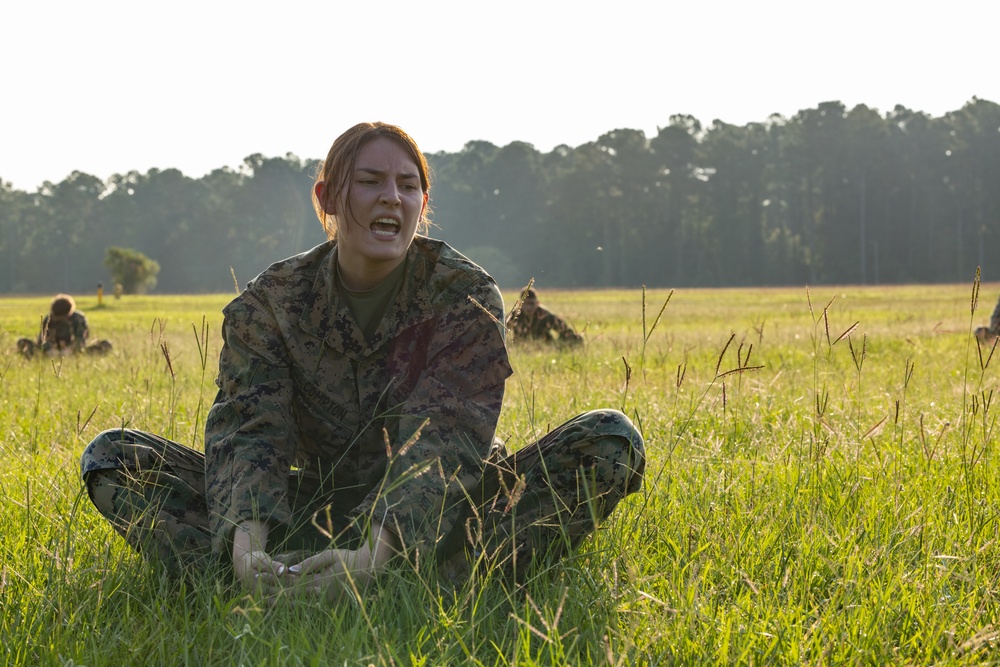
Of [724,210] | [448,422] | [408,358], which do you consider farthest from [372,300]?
[724,210]

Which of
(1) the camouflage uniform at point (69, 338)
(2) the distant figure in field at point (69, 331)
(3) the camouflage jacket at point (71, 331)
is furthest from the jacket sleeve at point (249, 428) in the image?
(3) the camouflage jacket at point (71, 331)

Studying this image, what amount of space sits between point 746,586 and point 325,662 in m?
1.23

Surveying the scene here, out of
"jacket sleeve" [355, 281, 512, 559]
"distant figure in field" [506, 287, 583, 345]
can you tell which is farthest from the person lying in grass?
"jacket sleeve" [355, 281, 512, 559]

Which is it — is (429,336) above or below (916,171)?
below

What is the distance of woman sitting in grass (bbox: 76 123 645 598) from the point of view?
2.95 meters

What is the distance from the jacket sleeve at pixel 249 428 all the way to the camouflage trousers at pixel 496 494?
0.19m

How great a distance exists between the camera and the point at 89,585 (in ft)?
9.04

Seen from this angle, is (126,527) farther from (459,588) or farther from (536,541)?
(536,541)

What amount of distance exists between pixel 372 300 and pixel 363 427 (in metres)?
0.44

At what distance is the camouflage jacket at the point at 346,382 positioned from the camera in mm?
2994

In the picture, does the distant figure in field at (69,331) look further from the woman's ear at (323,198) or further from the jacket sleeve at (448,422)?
the jacket sleeve at (448,422)

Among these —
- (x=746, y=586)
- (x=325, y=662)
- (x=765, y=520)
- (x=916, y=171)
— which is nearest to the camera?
(x=325, y=662)

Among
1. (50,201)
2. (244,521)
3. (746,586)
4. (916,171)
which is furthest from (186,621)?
(50,201)

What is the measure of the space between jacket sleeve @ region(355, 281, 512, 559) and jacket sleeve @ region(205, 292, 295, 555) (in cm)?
33
